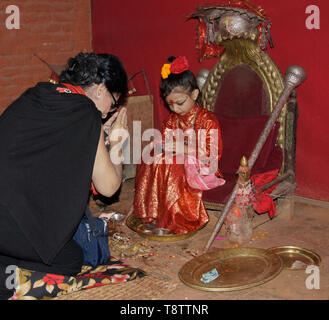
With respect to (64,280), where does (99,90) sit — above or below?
above

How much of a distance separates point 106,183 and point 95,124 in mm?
338

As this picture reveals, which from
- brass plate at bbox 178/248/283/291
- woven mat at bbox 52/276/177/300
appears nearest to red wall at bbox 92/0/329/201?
brass plate at bbox 178/248/283/291

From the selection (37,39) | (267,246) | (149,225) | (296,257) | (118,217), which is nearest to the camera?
(296,257)

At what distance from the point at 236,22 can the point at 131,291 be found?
2213 millimetres

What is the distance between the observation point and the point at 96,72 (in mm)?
2498

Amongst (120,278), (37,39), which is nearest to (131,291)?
(120,278)

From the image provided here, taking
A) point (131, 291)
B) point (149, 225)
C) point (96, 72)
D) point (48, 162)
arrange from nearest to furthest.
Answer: point (48, 162)
point (96, 72)
point (131, 291)
point (149, 225)

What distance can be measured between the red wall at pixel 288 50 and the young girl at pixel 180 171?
808 mm

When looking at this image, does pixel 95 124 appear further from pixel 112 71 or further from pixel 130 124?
pixel 130 124

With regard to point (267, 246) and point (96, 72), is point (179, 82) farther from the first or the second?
point (267, 246)

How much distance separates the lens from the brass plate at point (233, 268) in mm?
2713

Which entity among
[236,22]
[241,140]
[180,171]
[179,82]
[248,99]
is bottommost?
[180,171]

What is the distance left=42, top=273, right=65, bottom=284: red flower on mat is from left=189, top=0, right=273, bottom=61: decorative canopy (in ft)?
7.53
